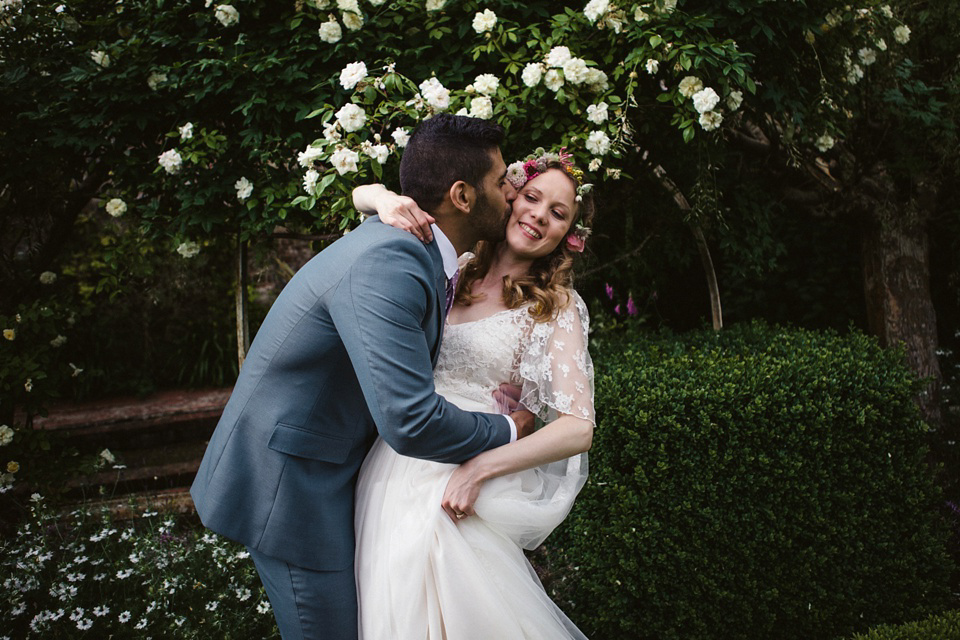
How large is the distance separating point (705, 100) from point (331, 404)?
213 cm

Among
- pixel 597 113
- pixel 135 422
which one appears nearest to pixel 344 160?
pixel 597 113

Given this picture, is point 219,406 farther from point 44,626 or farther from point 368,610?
point 368,610

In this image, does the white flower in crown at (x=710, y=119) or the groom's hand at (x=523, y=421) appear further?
the white flower in crown at (x=710, y=119)

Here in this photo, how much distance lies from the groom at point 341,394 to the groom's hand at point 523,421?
0.14 meters

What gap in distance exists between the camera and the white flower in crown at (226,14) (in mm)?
3309

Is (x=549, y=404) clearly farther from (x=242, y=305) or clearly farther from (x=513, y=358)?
(x=242, y=305)

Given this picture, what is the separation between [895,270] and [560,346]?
4010 mm

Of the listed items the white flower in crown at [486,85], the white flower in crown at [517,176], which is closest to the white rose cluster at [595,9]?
the white flower in crown at [486,85]

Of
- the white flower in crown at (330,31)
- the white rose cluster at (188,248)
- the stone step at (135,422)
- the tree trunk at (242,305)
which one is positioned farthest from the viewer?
the stone step at (135,422)

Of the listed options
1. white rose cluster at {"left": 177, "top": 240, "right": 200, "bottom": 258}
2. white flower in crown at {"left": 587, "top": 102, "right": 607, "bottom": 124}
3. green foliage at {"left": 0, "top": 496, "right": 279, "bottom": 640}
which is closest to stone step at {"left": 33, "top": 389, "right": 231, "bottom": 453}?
green foliage at {"left": 0, "top": 496, "right": 279, "bottom": 640}

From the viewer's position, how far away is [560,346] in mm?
2066

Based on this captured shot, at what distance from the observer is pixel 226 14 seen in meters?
3.33

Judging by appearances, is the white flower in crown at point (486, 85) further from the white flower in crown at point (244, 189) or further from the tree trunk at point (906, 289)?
the tree trunk at point (906, 289)

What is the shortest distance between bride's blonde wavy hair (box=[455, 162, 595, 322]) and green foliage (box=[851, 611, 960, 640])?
1808 mm
